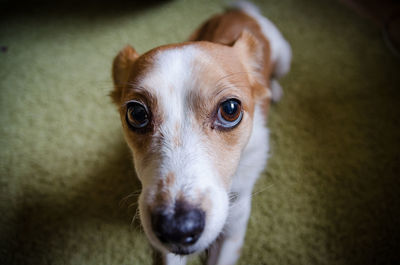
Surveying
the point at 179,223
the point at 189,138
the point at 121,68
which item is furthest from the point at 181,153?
the point at 121,68

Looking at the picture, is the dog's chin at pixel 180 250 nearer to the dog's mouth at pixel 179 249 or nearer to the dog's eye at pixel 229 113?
the dog's mouth at pixel 179 249

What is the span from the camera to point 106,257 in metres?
1.37

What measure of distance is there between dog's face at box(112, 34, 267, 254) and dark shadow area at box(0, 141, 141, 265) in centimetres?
60

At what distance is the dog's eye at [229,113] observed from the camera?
0.98 meters

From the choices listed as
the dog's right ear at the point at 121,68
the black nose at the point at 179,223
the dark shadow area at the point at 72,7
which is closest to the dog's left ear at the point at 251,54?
the dog's right ear at the point at 121,68

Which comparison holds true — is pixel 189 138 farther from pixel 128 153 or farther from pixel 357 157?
pixel 357 157

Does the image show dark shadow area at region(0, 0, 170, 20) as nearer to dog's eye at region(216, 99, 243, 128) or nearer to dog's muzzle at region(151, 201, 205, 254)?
dog's eye at region(216, 99, 243, 128)

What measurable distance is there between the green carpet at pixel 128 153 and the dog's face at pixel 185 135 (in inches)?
26.8

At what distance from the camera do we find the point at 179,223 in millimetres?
758

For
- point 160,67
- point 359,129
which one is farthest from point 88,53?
point 359,129

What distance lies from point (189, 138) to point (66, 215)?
1.12 m

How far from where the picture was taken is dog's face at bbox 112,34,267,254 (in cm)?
80

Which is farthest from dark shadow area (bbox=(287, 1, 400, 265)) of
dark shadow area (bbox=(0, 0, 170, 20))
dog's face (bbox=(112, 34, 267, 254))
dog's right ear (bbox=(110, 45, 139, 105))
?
dark shadow area (bbox=(0, 0, 170, 20))

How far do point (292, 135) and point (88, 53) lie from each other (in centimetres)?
210
